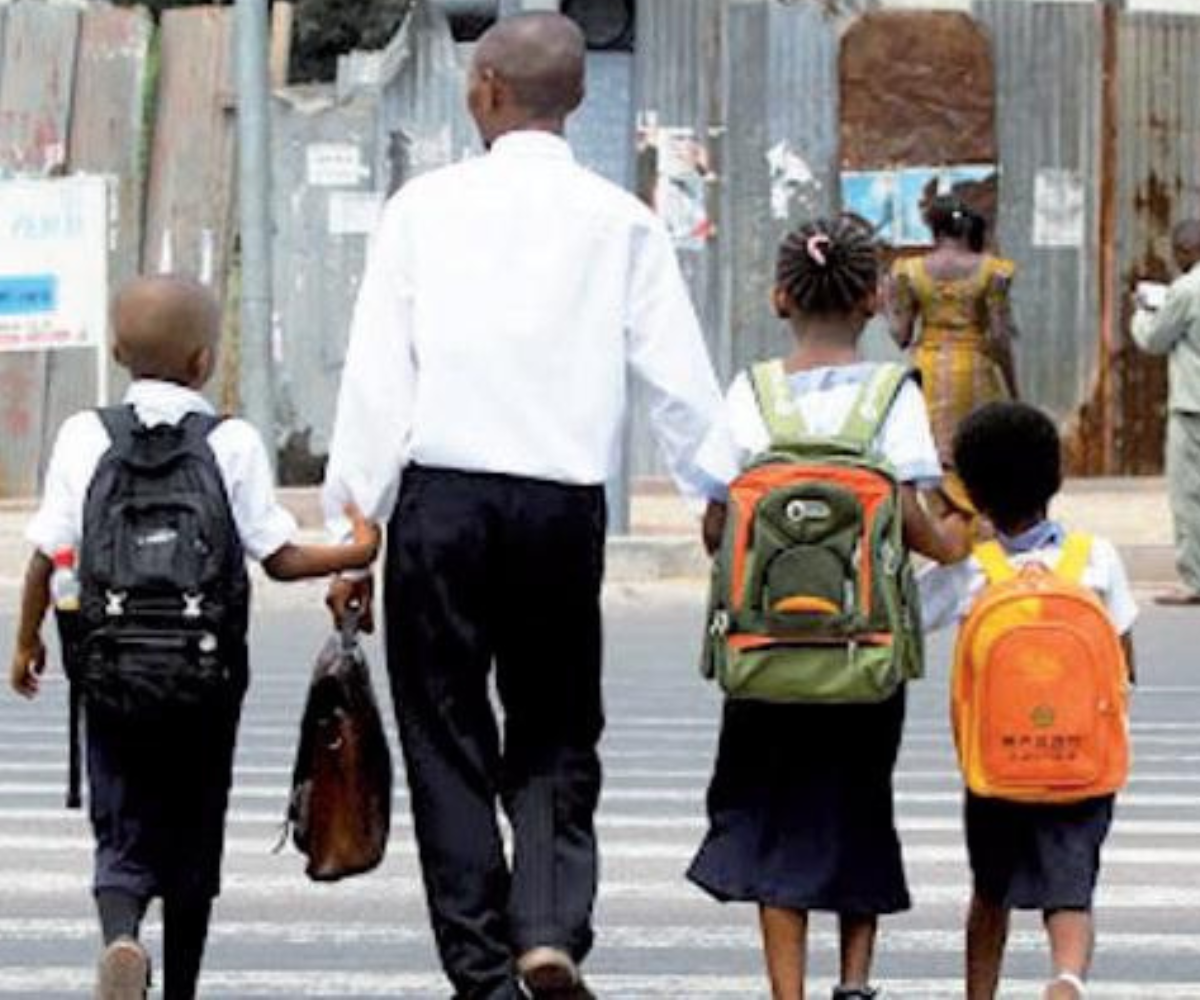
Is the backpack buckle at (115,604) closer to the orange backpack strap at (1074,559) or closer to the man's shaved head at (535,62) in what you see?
the man's shaved head at (535,62)

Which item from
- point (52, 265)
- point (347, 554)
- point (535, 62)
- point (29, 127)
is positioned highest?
point (535, 62)

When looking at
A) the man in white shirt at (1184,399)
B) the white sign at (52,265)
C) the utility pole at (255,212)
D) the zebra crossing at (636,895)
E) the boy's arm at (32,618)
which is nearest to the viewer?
the boy's arm at (32,618)

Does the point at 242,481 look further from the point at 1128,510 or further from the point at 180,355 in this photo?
the point at 1128,510

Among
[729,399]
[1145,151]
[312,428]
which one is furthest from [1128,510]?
[729,399]

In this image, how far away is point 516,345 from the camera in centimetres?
809

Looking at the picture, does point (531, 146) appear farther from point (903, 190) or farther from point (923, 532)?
point (903, 190)

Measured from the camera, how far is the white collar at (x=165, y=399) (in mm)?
8320

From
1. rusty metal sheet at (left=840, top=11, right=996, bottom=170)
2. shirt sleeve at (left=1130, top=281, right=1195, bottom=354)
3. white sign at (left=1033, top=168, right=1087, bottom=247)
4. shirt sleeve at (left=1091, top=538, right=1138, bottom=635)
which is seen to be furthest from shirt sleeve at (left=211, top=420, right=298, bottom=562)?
white sign at (left=1033, top=168, right=1087, bottom=247)

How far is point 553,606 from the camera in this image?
8.20 m

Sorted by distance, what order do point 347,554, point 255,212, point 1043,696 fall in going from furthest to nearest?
point 255,212 < point 1043,696 < point 347,554

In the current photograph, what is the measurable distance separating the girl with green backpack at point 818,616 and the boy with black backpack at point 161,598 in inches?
28.8

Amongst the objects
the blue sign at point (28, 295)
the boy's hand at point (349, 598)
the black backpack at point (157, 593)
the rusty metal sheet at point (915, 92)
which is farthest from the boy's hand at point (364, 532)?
the rusty metal sheet at point (915, 92)

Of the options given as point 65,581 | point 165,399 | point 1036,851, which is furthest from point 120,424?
point 1036,851

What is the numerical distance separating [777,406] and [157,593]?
3.90 ft
